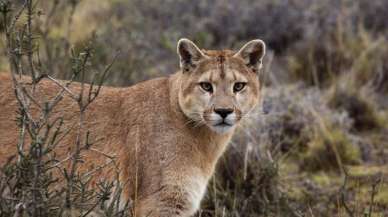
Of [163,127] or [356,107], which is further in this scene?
[356,107]

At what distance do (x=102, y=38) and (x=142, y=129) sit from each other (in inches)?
→ 180

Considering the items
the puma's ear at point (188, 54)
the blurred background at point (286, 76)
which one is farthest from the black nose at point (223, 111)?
the blurred background at point (286, 76)

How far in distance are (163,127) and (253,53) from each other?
1088 millimetres

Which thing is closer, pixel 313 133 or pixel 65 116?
pixel 65 116

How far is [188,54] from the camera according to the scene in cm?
602

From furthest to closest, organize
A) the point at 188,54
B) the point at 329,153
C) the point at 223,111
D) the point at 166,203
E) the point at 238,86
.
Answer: the point at 329,153
the point at 188,54
the point at 238,86
the point at 223,111
the point at 166,203

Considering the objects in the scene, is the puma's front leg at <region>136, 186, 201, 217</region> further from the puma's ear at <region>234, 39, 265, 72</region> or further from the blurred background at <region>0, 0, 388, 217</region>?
the puma's ear at <region>234, 39, 265, 72</region>

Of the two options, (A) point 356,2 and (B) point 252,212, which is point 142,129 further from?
(A) point 356,2

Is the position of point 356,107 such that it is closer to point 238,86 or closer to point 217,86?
point 238,86

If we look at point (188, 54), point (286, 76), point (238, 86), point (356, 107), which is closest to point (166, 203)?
point (238, 86)

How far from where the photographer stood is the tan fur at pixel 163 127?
549 cm

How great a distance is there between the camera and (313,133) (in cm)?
846

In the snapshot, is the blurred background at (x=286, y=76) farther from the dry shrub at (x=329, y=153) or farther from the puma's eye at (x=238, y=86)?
the puma's eye at (x=238, y=86)

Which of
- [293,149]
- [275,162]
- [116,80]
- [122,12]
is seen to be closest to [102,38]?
[116,80]
